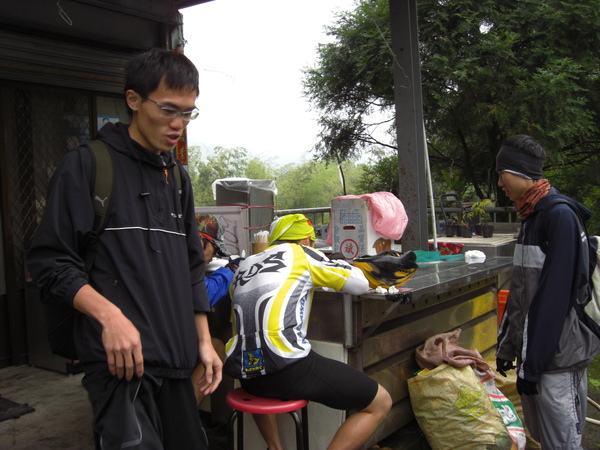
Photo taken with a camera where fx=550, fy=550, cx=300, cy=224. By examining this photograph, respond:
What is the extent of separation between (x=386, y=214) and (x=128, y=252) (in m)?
3.01

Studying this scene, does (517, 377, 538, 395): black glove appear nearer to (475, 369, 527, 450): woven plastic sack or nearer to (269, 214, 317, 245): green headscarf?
(475, 369, 527, 450): woven plastic sack

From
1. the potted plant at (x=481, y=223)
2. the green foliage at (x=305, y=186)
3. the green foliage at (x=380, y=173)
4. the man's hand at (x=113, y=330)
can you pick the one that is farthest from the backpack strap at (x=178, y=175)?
the green foliage at (x=305, y=186)

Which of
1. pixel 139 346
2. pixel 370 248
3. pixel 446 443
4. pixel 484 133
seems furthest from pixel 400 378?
pixel 484 133

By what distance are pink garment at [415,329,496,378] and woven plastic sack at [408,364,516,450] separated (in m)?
0.06

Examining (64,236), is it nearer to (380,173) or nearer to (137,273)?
(137,273)

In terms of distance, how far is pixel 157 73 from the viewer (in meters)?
1.71

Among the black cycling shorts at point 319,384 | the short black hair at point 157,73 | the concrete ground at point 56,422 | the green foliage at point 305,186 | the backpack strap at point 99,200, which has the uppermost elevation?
the green foliage at point 305,186

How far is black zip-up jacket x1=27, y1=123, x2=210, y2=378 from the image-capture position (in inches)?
61.1

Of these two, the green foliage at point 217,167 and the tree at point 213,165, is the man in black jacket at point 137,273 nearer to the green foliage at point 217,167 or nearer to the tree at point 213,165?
the green foliage at point 217,167

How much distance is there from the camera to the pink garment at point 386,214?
4.36m

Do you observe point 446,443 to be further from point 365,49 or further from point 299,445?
point 365,49

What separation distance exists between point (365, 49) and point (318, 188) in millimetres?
6385

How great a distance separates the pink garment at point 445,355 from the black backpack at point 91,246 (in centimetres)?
252

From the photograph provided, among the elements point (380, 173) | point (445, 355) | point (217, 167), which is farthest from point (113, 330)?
point (217, 167)
